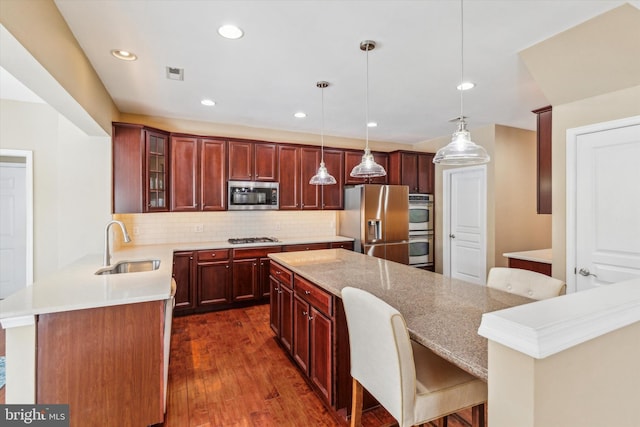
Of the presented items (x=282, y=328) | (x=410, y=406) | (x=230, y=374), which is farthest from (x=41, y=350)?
(x=410, y=406)

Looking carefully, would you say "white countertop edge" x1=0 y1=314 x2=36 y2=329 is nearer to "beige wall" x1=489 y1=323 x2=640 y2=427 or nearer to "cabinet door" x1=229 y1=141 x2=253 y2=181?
"beige wall" x1=489 y1=323 x2=640 y2=427

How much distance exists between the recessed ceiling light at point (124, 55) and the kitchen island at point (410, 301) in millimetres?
2092

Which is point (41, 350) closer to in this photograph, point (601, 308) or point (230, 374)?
point (230, 374)

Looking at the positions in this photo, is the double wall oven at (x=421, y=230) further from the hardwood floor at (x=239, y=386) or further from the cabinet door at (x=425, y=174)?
the hardwood floor at (x=239, y=386)

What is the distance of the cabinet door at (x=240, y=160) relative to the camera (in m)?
4.41

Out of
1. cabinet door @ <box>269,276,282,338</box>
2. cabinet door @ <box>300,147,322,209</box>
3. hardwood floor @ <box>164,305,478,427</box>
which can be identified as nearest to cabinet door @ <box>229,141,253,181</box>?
cabinet door @ <box>300,147,322,209</box>

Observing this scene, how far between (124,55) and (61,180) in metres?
1.74

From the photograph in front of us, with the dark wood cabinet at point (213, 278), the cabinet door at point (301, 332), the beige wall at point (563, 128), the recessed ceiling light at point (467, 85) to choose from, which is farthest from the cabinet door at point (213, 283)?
the beige wall at point (563, 128)

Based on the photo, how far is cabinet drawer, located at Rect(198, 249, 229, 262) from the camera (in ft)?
13.1

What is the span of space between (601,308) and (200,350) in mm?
3057

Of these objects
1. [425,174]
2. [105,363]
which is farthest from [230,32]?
[425,174]

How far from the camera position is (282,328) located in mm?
2934

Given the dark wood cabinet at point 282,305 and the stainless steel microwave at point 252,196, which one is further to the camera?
the stainless steel microwave at point 252,196

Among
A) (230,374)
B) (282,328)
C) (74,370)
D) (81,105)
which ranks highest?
(81,105)
